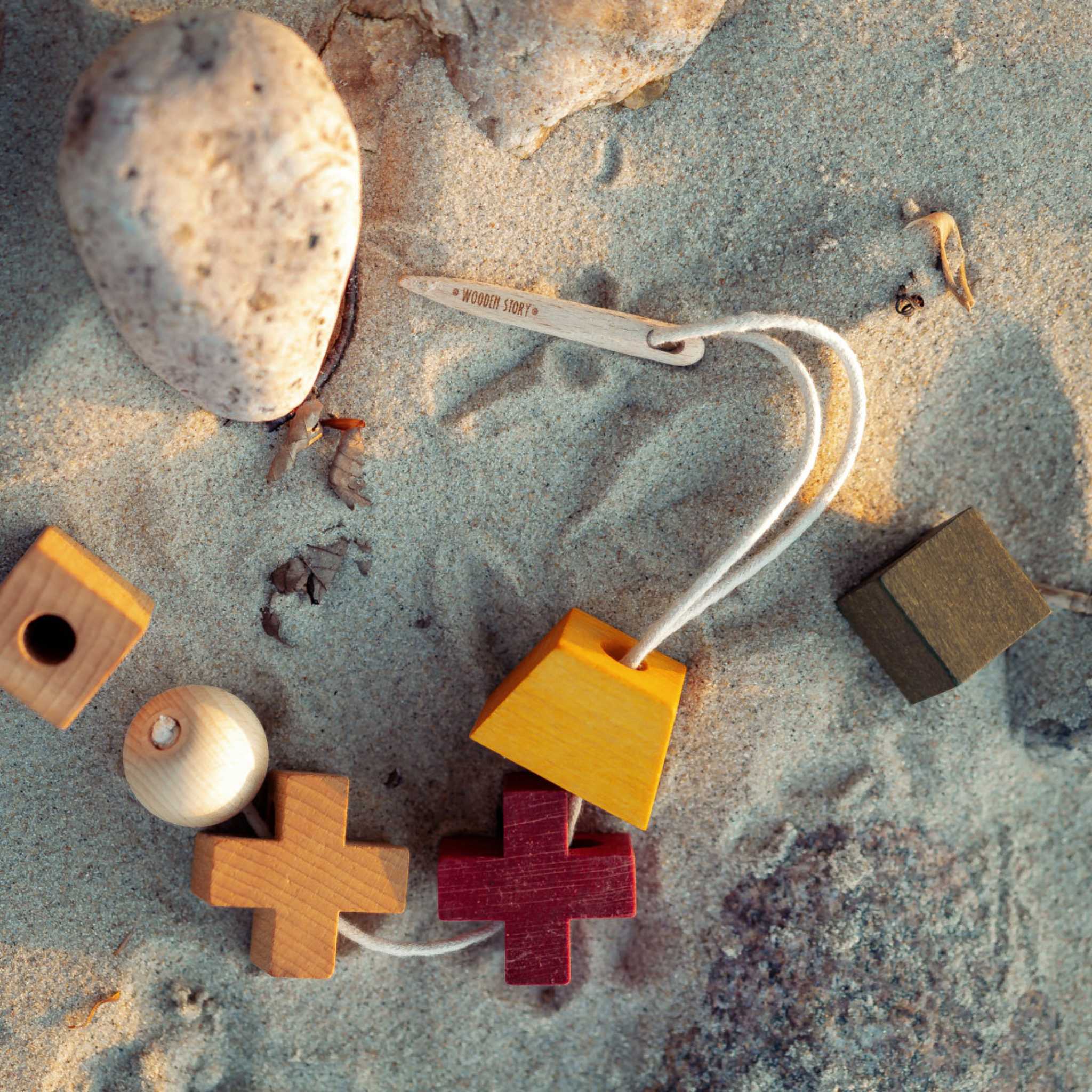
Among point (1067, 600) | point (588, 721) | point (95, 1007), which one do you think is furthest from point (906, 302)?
point (95, 1007)

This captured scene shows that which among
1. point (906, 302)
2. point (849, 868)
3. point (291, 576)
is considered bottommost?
point (291, 576)

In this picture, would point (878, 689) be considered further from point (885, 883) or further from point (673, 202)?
point (673, 202)

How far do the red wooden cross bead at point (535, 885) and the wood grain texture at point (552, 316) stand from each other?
36.5 inches

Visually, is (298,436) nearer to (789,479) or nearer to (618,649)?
(618,649)

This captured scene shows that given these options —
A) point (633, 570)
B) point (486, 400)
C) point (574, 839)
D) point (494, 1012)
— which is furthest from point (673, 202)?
point (494, 1012)

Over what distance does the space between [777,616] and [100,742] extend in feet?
4.83

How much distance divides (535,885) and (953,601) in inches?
40.9

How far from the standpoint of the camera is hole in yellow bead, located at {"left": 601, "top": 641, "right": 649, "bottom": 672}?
70.9 inches

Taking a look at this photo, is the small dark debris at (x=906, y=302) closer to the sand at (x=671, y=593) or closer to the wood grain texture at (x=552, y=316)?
the sand at (x=671, y=593)

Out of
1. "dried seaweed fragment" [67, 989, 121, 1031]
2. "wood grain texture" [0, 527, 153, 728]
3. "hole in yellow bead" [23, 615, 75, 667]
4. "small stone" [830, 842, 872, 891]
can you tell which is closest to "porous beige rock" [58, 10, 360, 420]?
"wood grain texture" [0, 527, 153, 728]

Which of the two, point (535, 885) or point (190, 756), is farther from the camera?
point (535, 885)

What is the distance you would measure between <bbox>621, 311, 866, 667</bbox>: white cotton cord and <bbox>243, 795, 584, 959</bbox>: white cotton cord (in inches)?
14.8

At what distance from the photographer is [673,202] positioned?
6.15ft

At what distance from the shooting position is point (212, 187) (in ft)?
4.85
